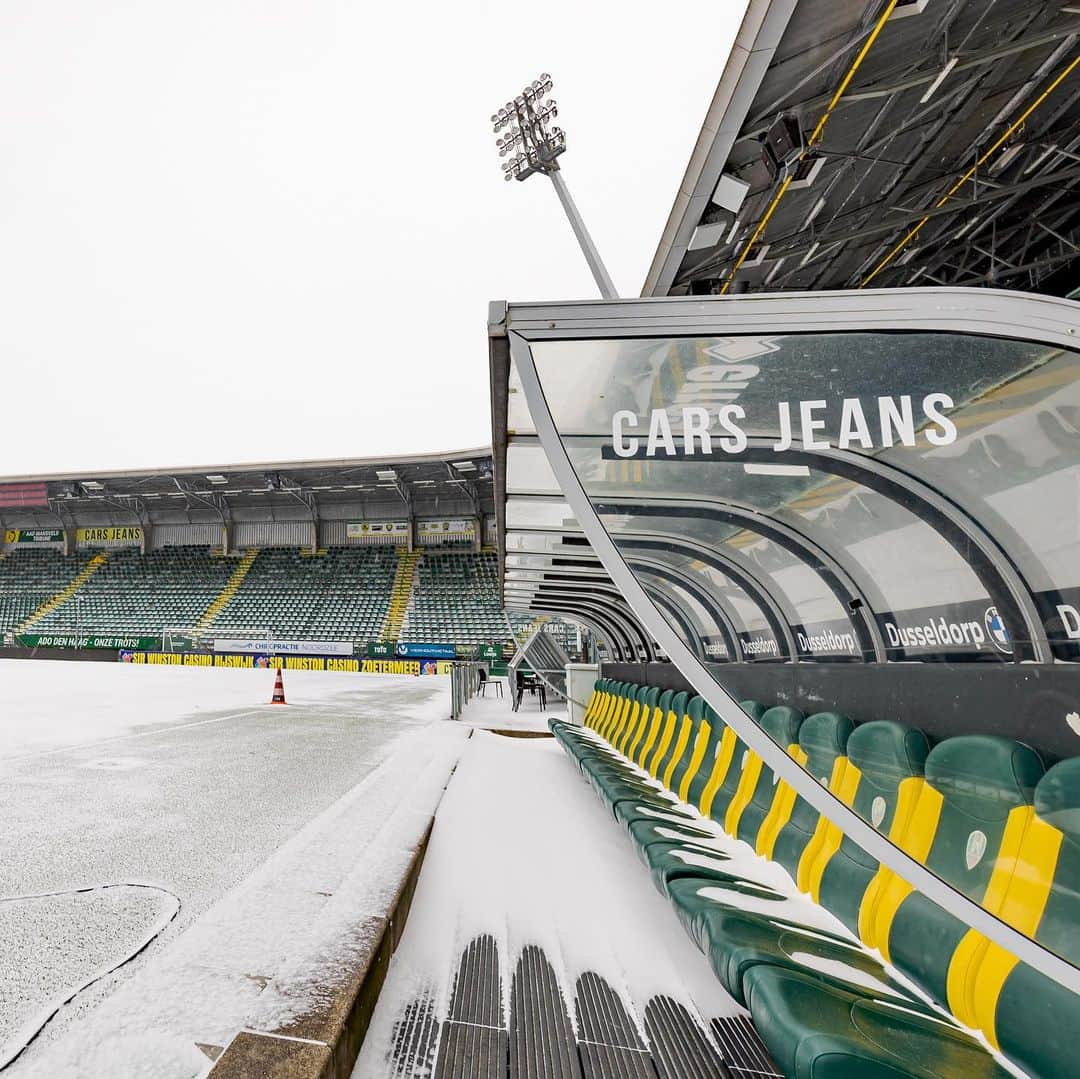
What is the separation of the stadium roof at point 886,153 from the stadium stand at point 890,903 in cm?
592

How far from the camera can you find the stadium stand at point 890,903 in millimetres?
1506

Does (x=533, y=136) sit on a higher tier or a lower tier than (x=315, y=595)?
higher

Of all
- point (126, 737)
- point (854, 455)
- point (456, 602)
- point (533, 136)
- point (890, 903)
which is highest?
point (533, 136)

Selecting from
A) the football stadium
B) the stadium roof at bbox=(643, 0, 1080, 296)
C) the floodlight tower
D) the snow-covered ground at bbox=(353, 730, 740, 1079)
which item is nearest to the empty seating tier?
the floodlight tower

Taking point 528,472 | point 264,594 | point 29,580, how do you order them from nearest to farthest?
point 528,472 → point 264,594 → point 29,580

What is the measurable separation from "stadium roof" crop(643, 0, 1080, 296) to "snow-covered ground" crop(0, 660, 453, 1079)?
6.70 metres

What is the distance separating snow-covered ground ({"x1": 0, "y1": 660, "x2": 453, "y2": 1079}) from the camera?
2.18m

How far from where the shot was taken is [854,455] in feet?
5.50

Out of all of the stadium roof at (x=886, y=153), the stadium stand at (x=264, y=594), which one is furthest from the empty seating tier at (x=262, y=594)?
the stadium roof at (x=886, y=153)

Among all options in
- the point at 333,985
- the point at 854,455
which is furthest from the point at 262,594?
the point at 854,455

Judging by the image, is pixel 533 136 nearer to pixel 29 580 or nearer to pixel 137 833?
pixel 137 833

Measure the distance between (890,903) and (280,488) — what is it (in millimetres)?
35930

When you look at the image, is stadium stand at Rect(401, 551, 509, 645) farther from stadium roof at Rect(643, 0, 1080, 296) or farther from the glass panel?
the glass panel

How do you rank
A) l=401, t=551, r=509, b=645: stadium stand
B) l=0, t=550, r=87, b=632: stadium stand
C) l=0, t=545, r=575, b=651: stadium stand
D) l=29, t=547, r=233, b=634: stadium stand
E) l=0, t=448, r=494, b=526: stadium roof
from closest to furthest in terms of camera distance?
l=401, t=551, r=509, b=645: stadium stand, l=0, t=545, r=575, b=651: stadium stand, l=0, t=448, r=494, b=526: stadium roof, l=29, t=547, r=233, b=634: stadium stand, l=0, t=550, r=87, b=632: stadium stand
